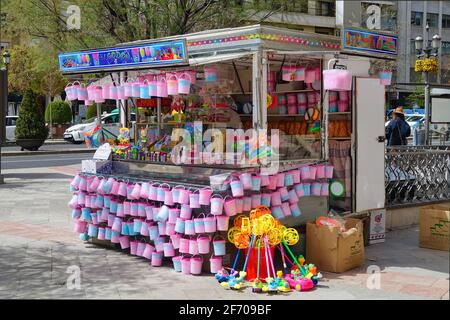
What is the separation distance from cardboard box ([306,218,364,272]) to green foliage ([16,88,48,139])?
65.2ft

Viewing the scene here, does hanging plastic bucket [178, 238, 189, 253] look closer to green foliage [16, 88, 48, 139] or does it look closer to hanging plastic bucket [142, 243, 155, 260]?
hanging plastic bucket [142, 243, 155, 260]

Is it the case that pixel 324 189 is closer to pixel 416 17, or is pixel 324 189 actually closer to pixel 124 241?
pixel 124 241

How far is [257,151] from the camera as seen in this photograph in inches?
259

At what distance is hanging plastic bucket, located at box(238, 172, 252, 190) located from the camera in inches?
244

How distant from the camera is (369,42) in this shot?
7066 mm

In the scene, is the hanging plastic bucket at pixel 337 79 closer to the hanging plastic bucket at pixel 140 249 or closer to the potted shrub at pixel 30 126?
the hanging plastic bucket at pixel 140 249

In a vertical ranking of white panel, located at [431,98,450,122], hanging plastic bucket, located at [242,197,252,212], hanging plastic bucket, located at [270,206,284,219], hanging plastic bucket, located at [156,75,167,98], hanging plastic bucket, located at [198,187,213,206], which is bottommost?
hanging plastic bucket, located at [270,206,284,219]

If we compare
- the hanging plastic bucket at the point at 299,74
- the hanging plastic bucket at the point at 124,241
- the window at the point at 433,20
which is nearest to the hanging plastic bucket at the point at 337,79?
the hanging plastic bucket at the point at 299,74

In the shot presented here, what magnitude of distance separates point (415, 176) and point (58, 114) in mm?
28470

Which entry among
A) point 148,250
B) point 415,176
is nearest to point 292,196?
point 148,250

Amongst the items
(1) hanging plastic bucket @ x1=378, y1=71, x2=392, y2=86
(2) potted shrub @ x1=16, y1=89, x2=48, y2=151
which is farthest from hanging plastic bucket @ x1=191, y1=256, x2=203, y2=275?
(2) potted shrub @ x1=16, y1=89, x2=48, y2=151

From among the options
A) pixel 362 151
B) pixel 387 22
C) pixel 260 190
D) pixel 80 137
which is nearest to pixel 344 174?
pixel 362 151

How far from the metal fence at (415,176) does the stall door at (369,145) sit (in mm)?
1127

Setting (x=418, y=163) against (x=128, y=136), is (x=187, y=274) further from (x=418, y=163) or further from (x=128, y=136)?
(x=418, y=163)
